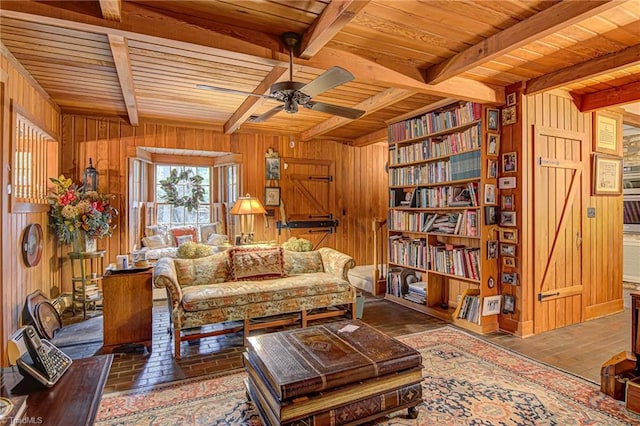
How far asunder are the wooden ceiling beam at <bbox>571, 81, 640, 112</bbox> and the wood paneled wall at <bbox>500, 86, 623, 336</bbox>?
10 centimetres

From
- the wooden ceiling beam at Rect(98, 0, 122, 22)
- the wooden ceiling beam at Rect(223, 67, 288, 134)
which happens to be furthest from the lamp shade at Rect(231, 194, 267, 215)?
→ the wooden ceiling beam at Rect(98, 0, 122, 22)

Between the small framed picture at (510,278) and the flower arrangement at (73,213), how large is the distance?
4789 millimetres

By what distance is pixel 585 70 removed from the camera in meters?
3.07

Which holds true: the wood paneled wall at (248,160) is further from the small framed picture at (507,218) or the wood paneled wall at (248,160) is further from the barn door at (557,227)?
the barn door at (557,227)

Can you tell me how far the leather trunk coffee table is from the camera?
1.78 meters

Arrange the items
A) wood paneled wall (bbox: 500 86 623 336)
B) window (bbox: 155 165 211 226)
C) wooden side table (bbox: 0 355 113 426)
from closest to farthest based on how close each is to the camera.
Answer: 1. wooden side table (bbox: 0 355 113 426)
2. wood paneled wall (bbox: 500 86 623 336)
3. window (bbox: 155 165 211 226)

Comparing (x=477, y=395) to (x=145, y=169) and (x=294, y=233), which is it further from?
(x=145, y=169)

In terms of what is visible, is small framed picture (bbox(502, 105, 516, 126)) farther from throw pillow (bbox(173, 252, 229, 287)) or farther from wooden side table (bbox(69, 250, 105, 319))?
wooden side table (bbox(69, 250, 105, 319))

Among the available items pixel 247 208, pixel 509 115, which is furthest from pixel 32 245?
pixel 509 115

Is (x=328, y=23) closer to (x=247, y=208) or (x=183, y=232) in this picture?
(x=247, y=208)

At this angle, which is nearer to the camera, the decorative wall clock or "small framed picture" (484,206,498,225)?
the decorative wall clock

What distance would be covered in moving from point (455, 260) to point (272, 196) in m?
3.30

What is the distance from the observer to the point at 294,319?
370 cm

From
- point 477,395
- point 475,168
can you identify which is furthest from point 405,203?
point 477,395
